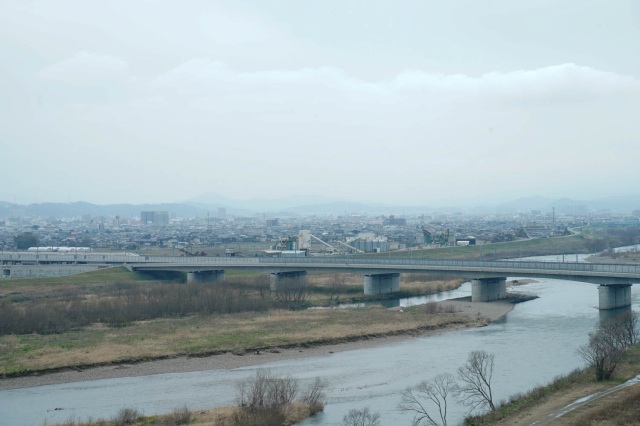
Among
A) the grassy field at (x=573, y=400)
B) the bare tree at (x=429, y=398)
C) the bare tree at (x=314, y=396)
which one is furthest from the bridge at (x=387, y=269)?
the bare tree at (x=314, y=396)

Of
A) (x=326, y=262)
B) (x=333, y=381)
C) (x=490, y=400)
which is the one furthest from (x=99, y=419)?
(x=326, y=262)

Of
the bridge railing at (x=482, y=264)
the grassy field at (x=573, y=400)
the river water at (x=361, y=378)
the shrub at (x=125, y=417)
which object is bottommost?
the river water at (x=361, y=378)

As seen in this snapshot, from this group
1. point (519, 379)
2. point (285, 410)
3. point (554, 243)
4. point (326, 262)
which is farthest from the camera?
point (554, 243)

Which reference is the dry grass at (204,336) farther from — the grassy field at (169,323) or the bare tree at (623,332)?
the bare tree at (623,332)

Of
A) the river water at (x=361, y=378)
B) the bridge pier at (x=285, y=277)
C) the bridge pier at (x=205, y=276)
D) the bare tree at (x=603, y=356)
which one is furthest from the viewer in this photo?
the bridge pier at (x=205, y=276)

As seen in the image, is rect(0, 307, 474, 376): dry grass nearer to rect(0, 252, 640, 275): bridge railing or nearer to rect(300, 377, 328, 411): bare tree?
rect(0, 252, 640, 275): bridge railing

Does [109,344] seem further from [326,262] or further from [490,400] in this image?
[326,262]

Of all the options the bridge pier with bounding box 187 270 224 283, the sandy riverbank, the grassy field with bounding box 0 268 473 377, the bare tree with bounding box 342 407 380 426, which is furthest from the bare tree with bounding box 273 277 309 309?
the bare tree with bounding box 342 407 380 426

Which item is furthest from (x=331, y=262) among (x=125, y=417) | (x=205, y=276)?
(x=125, y=417)
